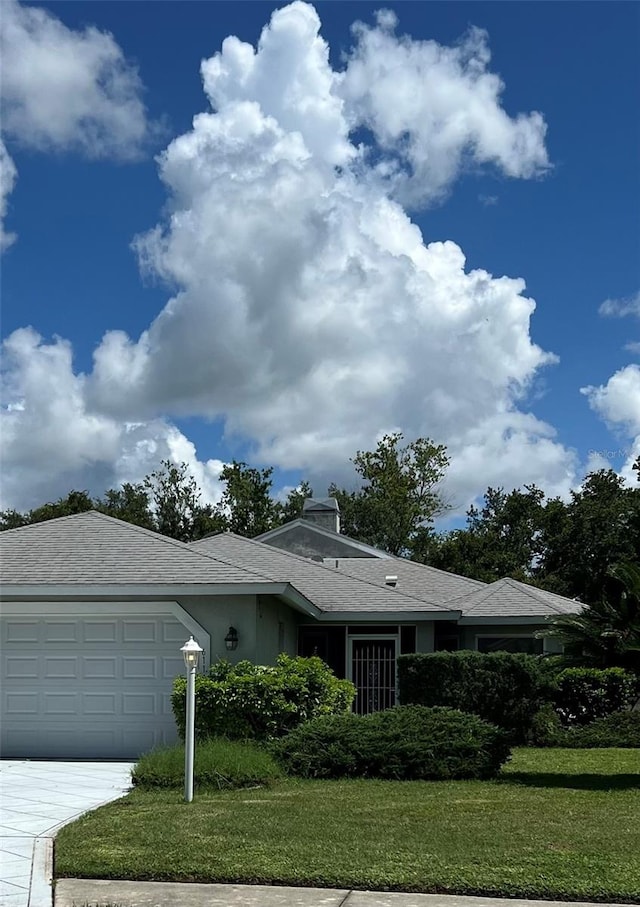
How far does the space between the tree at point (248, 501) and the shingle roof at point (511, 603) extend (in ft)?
88.5

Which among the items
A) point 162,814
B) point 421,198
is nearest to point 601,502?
point 421,198

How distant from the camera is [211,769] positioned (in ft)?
A: 41.4

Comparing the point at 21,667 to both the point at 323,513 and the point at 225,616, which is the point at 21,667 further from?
the point at 323,513

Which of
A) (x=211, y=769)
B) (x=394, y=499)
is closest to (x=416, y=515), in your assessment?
(x=394, y=499)

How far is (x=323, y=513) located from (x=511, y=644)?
13.0 m

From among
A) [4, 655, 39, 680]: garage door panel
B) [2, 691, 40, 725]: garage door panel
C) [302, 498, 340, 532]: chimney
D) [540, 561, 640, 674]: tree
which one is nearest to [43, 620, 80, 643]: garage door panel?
[4, 655, 39, 680]: garage door panel

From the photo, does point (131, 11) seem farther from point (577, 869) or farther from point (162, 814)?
point (577, 869)

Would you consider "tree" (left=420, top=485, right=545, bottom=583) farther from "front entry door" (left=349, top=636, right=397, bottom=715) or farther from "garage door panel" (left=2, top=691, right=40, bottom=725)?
"garage door panel" (left=2, top=691, right=40, bottom=725)

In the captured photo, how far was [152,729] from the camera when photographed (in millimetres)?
16969

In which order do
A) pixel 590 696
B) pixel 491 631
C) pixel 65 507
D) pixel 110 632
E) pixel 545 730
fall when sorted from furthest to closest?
1. pixel 65 507
2. pixel 491 631
3. pixel 590 696
4. pixel 545 730
5. pixel 110 632

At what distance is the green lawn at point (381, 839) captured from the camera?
302 inches

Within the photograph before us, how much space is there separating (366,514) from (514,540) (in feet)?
25.7

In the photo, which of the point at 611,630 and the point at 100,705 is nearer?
the point at 611,630

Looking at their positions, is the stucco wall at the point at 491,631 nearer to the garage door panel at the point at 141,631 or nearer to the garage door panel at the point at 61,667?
the garage door panel at the point at 141,631
